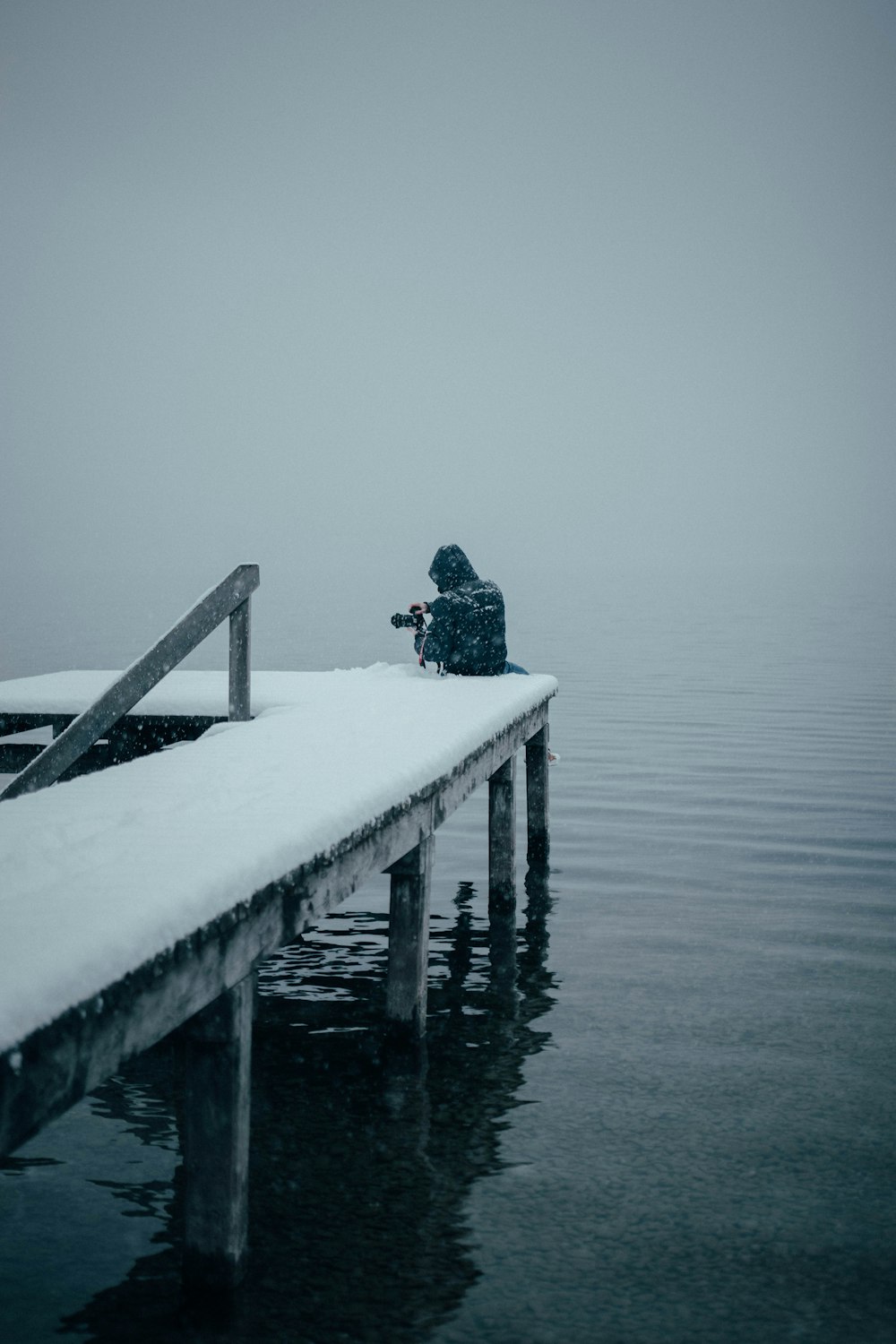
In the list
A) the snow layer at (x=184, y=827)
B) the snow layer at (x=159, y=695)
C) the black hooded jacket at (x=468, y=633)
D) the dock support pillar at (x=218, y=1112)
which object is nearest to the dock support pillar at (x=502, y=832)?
the black hooded jacket at (x=468, y=633)

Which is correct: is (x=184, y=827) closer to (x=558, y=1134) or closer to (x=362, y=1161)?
(x=362, y=1161)

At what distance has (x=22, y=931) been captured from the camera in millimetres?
2926

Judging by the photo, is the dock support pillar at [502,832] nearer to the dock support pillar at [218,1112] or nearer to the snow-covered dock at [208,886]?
the snow-covered dock at [208,886]

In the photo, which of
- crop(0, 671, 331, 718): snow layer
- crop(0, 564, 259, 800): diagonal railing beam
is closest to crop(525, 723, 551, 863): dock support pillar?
crop(0, 671, 331, 718): snow layer

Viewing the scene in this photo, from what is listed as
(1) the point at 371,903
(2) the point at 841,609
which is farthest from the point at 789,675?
(2) the point at 841,609

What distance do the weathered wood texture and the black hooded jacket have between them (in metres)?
4.71

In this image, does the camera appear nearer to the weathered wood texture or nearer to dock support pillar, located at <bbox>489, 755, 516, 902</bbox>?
dock support pillar, located at <bbox>489, 755, 516, 902</bbox>

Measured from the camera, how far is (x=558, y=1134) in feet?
18.1

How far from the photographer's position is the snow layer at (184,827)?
110 inches

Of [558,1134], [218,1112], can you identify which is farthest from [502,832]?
[218,1112]

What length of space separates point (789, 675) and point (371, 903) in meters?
18.8

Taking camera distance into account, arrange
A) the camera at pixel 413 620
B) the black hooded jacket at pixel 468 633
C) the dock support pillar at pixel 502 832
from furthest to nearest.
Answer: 1. the camera at pixel 413 620
2. the black hooded jacket at pixel 468 633
3. the dock support pillar at pixel 502 832

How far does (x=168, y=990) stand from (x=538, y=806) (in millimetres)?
8013

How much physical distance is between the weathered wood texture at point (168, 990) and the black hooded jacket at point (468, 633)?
15.5ft
